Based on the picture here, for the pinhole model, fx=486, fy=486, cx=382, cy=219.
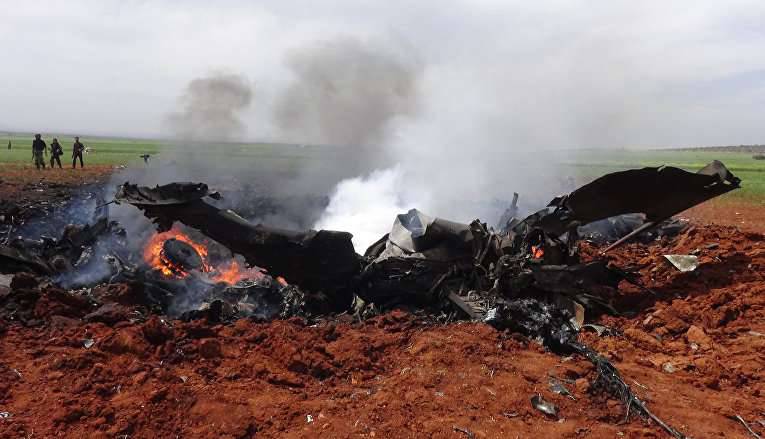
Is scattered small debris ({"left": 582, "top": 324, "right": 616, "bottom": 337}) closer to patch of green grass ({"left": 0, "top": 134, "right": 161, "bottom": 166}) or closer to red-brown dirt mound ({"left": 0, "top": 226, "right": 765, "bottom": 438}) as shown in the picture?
red-brown dirt mound ({"left": 0, "top": 226, "right": 765, "bottom": 438})

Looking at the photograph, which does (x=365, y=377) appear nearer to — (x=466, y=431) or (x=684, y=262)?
(x=466, y=431)

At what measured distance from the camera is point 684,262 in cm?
866

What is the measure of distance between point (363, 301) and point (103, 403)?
3.99 meters

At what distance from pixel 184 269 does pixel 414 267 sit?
4.62 meters

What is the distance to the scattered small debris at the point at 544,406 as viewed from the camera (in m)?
4.59

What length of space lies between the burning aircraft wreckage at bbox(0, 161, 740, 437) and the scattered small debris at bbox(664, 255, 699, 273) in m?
0.88

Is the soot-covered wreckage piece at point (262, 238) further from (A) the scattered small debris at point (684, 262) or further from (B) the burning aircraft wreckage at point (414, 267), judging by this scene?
(A) the scattered small debris at point (684, 262)

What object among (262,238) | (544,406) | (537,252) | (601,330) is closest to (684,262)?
(537,252)

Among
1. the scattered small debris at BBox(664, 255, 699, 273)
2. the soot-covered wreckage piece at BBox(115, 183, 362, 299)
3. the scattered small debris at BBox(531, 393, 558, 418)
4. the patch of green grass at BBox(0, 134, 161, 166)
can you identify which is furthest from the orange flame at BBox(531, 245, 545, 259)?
the patch of green grass at BBox(0, 134, 161, 166)

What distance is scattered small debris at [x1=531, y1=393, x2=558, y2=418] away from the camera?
4.59m

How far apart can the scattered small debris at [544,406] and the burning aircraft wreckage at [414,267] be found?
1.72m

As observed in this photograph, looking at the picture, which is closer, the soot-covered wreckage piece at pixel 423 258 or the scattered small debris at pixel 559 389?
the scattered small debris at pixel 559 389

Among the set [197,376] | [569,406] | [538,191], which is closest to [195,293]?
[197,376]

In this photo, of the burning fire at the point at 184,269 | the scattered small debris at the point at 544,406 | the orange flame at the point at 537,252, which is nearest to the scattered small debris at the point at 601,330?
the orange flame at the point at 537,252
